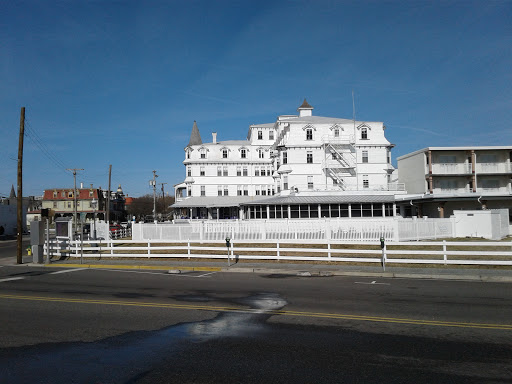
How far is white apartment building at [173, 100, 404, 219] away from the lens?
45.3 m

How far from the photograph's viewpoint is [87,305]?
11070mm

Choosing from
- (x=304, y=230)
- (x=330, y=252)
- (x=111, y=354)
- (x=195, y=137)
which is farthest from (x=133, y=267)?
(x=195, y=137)

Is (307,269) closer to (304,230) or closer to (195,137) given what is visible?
(304,230)

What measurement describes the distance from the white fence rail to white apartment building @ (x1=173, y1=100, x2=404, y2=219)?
19.5 meters

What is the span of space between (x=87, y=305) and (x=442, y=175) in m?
48.8

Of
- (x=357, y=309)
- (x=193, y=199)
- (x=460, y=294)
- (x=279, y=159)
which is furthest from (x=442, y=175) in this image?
(x=357, y=309)

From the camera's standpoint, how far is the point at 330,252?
67.5 feet

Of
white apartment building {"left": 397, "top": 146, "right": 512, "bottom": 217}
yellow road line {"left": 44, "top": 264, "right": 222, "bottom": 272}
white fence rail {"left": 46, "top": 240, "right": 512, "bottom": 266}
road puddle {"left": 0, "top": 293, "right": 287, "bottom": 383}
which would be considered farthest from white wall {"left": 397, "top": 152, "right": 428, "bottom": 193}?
road puddle {"left": 0, "top": 293, "right": 287, "bottom": 383}

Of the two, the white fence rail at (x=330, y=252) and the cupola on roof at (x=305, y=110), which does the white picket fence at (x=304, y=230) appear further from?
the cupola on roof at (x=305, y=110)

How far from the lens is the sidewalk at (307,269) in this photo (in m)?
16.1

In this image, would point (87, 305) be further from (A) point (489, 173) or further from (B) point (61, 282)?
(A) point (489, 173)

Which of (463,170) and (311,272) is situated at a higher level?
(463,170)

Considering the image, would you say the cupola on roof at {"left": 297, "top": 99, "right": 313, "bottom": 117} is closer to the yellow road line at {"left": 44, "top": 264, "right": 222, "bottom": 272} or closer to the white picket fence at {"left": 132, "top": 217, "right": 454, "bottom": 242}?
the white picket fence at {"left": 132, "top": 217, "right": 454, "bottom": 242}

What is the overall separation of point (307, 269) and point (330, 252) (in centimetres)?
246
